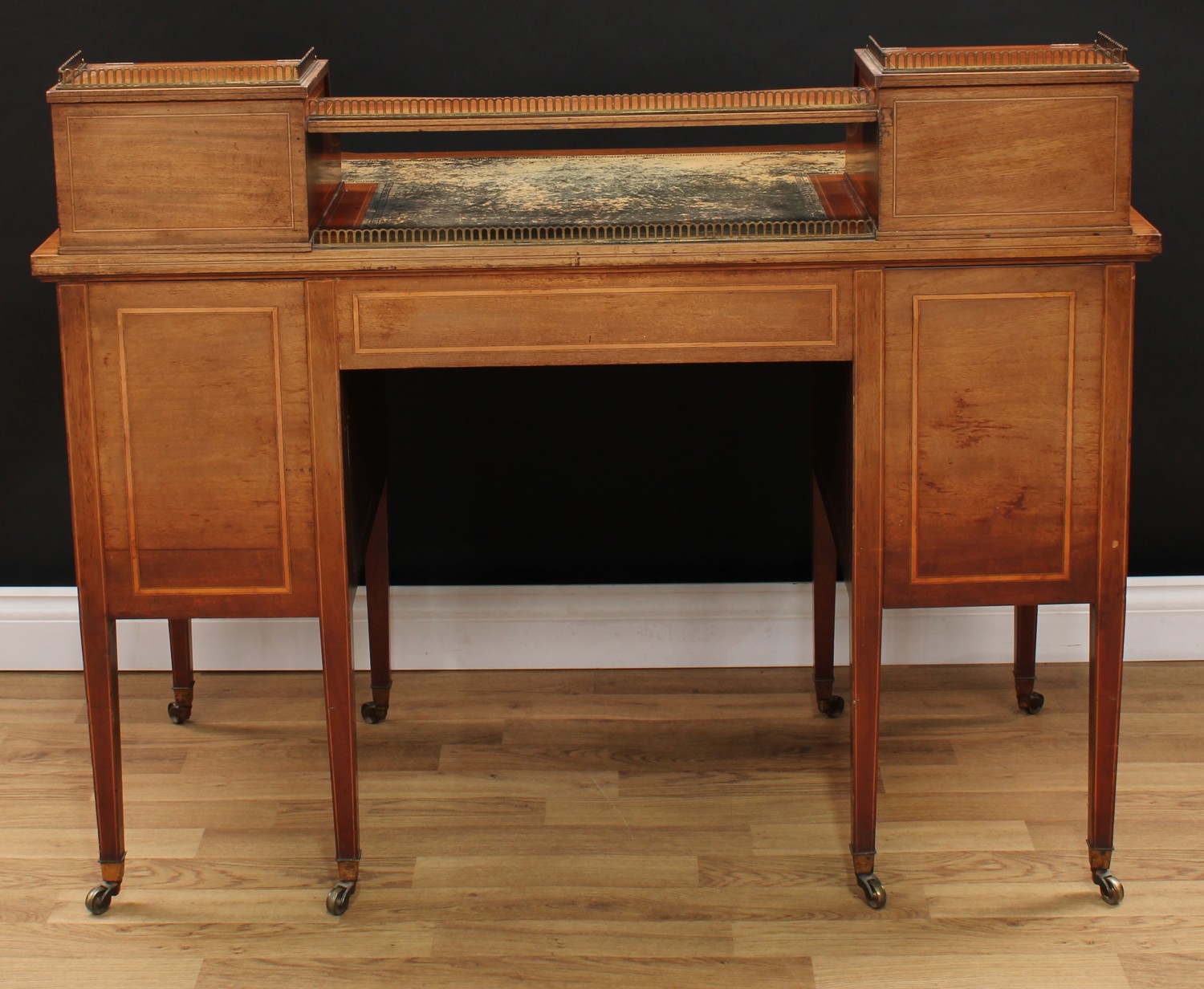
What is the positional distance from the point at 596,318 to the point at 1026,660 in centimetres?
132

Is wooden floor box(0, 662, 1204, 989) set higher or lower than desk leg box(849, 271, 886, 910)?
lower

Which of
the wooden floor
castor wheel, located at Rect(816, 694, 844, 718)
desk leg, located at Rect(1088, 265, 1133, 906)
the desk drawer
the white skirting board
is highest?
the desk drawer

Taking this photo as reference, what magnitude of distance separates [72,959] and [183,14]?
1.72 m

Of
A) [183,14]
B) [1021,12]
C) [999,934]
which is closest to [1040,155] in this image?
[1021,12]

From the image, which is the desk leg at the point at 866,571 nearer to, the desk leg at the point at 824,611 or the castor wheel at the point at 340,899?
the desk leg at the point at 824,611

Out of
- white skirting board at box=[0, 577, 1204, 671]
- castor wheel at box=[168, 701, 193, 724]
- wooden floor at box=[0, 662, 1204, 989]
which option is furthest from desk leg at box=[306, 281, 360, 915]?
white skirting board at box=[0, 577, 1204, 671]

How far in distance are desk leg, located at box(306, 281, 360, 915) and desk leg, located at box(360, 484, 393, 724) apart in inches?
22.1

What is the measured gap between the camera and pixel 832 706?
313cm

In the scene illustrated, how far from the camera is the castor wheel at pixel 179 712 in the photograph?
3141 mm

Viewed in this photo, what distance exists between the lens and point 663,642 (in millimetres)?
3340

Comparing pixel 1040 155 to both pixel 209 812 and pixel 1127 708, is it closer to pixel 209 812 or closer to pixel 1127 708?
pixel 1127 708

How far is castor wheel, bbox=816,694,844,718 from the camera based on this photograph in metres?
3.13

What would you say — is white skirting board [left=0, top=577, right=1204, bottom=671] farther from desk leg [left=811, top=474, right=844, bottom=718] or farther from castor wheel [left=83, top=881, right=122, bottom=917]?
castor wheel [left=83, top=881, right=122, bottom=917]

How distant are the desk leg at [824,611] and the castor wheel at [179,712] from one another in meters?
1.25
